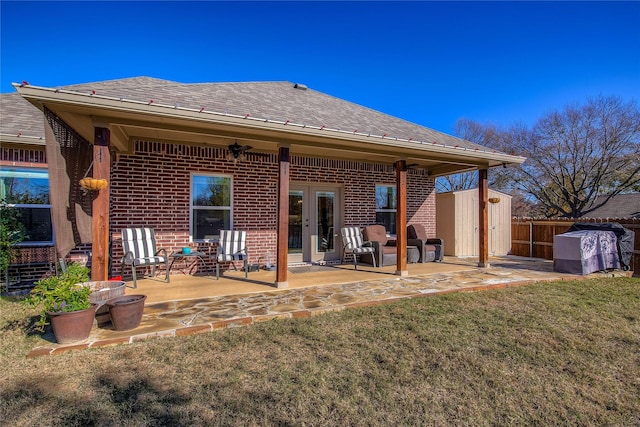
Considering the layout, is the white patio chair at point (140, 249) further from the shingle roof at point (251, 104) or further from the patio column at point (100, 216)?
the shingle roof at point (251, 104)

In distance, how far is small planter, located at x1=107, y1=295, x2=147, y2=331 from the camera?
3266 mm

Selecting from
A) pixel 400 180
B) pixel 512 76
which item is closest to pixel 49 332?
pixel 400 180

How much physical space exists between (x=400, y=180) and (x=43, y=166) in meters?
6.51

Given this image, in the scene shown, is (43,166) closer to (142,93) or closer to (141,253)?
(141,253)

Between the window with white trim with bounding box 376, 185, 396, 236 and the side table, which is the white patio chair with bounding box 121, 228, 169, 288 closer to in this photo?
the side table

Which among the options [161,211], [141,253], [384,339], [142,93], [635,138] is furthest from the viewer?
[635,138]

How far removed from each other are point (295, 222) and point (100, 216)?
14.0ft

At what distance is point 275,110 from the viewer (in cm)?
574

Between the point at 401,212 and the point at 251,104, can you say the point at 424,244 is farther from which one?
the point at 251,104

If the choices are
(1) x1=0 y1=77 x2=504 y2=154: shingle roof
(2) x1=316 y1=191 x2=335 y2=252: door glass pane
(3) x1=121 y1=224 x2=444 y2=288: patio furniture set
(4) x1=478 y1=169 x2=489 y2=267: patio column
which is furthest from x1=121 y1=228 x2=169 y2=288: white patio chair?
(4) x1=478 y1=169 x2=489 y2=267: patio column

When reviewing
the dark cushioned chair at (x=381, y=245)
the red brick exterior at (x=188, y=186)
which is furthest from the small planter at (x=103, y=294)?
the dark cushioned chair at (x=381, y=245)

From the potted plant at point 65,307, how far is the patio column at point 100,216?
33.5 inches

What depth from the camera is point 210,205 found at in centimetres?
667

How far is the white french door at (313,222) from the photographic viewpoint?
769 centimetres
